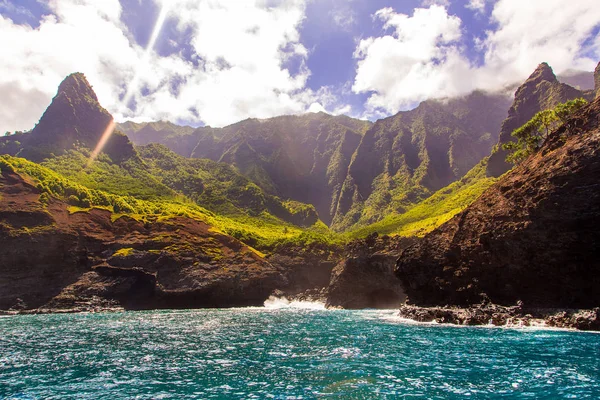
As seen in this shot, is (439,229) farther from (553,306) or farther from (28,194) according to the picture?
(28,194)

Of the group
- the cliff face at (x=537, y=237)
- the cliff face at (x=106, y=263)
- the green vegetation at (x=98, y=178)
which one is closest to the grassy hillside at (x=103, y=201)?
the cliff face at (x=106, y=263)

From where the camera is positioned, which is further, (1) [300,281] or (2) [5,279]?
(1) [300,281]

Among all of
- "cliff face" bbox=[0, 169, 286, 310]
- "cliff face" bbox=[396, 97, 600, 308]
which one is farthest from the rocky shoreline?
Answer: "cliff face" bbox=[0, 169, 286, 310]

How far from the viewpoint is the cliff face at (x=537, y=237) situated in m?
43.1

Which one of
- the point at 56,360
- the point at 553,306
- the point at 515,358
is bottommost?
the point at 56,360

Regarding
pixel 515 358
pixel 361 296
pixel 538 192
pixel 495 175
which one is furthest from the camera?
pixel 495 175

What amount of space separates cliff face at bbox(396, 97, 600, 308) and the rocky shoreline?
1460 millimetres

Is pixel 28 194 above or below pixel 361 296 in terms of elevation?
above

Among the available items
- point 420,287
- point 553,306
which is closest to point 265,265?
point 420,287

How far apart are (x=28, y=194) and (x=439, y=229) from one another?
117991 mm

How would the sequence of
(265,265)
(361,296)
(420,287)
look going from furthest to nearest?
1. (265,265)
2. (361,296)
3. (420,287)

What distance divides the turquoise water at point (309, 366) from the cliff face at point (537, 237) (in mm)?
10198

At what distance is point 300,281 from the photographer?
134m

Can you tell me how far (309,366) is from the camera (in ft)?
82.3
